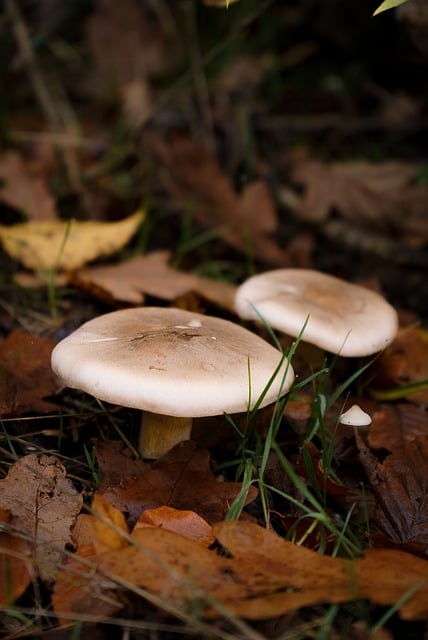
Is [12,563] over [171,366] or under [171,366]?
under

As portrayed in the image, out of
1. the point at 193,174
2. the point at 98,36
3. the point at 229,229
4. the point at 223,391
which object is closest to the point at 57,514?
the point at 223,391

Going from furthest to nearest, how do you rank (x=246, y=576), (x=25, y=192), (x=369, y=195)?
(x=369, y=195)
(x=25, y=192)
(x=246, y=576)

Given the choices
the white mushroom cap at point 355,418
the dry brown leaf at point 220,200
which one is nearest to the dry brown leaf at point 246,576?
the white mushroom cap at point 355,418

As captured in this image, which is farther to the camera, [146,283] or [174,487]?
[146,283]

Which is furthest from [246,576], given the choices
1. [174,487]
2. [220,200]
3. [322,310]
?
[220,200]

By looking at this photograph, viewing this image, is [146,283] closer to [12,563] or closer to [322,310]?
[322,310]

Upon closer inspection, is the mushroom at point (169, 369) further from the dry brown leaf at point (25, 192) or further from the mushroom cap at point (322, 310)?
the dry brown leaf at point (25, 192)

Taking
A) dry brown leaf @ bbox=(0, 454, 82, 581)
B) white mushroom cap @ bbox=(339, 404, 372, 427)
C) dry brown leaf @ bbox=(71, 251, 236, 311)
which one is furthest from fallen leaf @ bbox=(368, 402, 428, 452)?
dry brown leaf @ bbox=(0, 454, 82, 581)

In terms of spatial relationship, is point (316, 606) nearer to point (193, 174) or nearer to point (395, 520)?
point (395, 520)
